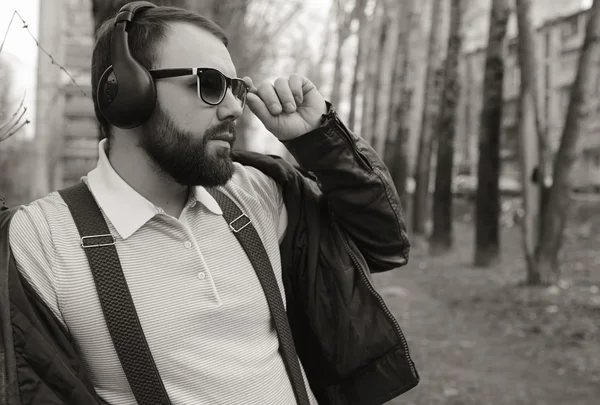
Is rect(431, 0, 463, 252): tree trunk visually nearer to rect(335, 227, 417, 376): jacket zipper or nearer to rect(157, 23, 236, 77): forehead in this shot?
rect(335, 227, 417, 376): jacket zipper

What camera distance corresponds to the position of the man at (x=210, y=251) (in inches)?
77.2

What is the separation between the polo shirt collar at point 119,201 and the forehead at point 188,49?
39 cm

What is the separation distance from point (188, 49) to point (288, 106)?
39 cm

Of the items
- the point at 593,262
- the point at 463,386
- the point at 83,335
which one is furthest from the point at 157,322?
the point at 593,262

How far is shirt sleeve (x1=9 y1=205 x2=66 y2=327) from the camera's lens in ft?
6.33

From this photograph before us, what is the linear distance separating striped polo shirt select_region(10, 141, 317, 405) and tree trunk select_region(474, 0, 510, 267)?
1058 cm

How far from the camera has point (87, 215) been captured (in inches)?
81.7

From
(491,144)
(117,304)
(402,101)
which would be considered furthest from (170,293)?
(402,101)

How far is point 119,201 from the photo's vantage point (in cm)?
217

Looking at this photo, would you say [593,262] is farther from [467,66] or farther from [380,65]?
[467,66]

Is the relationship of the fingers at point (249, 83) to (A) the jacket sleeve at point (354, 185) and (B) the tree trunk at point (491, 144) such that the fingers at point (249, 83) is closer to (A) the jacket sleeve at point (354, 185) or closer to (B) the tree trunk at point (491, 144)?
(A) the jacket sleeve at point (354, 185)

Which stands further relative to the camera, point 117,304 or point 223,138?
point 223,138

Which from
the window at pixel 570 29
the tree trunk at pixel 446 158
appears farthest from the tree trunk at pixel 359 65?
the window at pixel 570 29

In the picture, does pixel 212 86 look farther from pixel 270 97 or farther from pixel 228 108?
pixel 270 97
